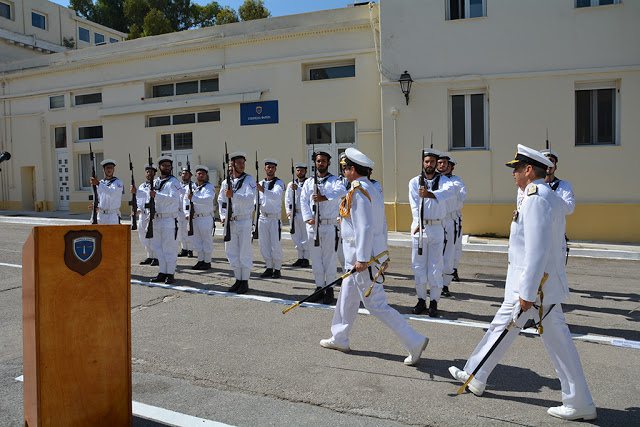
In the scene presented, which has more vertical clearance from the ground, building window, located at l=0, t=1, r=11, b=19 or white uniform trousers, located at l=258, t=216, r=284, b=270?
building window, located at l=0, t=1, r=11, b=19

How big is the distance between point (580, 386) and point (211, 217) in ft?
26.8

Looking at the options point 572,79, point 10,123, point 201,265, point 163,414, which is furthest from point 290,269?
point 10,123

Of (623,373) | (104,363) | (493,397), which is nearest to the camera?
(104,363)

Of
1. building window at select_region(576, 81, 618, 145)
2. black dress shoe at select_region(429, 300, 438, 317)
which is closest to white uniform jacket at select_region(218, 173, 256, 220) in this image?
black dress shoe at select_region(429, 300, 438, 317)

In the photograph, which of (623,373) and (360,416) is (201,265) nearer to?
(360,416)

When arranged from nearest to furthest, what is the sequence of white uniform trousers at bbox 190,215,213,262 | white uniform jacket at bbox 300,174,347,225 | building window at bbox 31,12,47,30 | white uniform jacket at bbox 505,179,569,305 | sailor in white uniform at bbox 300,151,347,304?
white uniform jacket at bbox 505,179,569,305 → sailor in white uniform at bbox 300,151,347,304 → white uniform jacket at bbox 300,174,347,225 → white uniform trousers at bbox 190,215,213,262 → building window at bbox 31,12,47,30

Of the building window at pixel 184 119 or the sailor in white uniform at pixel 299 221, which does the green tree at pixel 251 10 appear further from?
the sailor in white uniform at pixel 299 221

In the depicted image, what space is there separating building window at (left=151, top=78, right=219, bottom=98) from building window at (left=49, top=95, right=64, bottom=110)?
4.96 m

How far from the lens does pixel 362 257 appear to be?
4875 mm

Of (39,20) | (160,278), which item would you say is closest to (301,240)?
(160,278)

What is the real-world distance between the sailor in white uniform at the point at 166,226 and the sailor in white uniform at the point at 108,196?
4.28 ft

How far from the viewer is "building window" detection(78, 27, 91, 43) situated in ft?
101

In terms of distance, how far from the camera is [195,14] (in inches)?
1324

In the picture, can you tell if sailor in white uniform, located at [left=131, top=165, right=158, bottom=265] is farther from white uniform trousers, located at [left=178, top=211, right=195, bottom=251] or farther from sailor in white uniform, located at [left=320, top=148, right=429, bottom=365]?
sailor in white uniform, located at [left=320, top=148, right=429, bottom=365]
